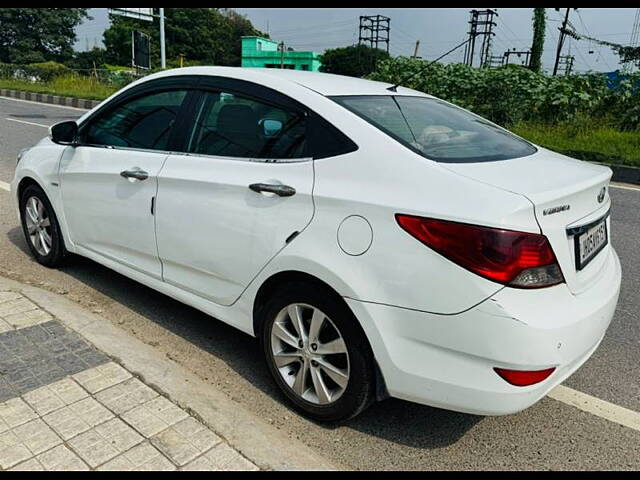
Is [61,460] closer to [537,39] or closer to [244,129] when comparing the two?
[244,129]

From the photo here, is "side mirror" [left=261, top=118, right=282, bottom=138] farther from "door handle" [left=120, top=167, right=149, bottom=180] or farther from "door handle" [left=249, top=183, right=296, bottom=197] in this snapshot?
"door handle" [left=120, top=167, right=149, bottom=180]

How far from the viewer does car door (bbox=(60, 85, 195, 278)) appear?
3189 mm

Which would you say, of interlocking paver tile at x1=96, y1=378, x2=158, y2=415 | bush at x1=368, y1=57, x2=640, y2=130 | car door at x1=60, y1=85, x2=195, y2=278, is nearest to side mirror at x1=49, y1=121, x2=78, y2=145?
car door at x1=60, y1=85, x2=195, y2=278

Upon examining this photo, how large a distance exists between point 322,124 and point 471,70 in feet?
46.2

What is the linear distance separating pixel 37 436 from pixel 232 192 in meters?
1.32

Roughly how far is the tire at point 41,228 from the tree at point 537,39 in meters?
23.4

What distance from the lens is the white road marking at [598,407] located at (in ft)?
8.67

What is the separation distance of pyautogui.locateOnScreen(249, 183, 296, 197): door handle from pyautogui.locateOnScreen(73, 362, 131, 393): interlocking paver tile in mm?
1076

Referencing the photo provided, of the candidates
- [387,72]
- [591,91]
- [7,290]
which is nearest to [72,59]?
[387,72]

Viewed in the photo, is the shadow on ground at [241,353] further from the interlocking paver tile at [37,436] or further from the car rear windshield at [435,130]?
the car rear windshield at [435,130]

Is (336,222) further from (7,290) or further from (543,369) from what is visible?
(7,290)

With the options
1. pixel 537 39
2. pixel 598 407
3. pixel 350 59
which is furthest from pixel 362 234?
pixel 350 59

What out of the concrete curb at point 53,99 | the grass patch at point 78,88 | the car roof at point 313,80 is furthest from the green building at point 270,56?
the car roof at point 313,80

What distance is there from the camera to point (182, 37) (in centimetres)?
7838
